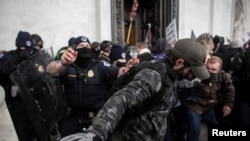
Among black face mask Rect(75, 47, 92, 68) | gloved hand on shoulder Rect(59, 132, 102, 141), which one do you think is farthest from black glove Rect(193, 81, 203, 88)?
gloved hand on shoulder Rect(59, 132, 102, 141)

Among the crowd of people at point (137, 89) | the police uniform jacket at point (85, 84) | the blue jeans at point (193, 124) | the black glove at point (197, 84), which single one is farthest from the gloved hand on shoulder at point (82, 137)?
the blue jeans at point (193, 124)

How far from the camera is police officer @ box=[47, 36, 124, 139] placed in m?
2.83

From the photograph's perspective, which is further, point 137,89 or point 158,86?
point 158,86

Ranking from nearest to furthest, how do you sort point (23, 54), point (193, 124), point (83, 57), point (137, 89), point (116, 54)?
point (137, 89) → point (83, 57) → point (23, 54) → point (193, 124) → point (116, 54)

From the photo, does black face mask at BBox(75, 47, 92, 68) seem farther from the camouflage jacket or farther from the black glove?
the black glove

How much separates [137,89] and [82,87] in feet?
4.88

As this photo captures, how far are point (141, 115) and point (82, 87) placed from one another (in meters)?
1.25

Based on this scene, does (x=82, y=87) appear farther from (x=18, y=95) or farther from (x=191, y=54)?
(x=191, y=54)

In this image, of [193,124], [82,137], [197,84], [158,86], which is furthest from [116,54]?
[82,137]

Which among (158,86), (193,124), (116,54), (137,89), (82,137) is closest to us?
(82,137)

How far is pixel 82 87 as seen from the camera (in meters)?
2.84

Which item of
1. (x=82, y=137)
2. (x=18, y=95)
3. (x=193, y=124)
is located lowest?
(x=193, y=124)

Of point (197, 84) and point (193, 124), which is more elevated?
point (197, 84)

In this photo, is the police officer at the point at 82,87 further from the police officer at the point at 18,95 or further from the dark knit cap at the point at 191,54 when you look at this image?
the dark knit cap at the point at 191,54
